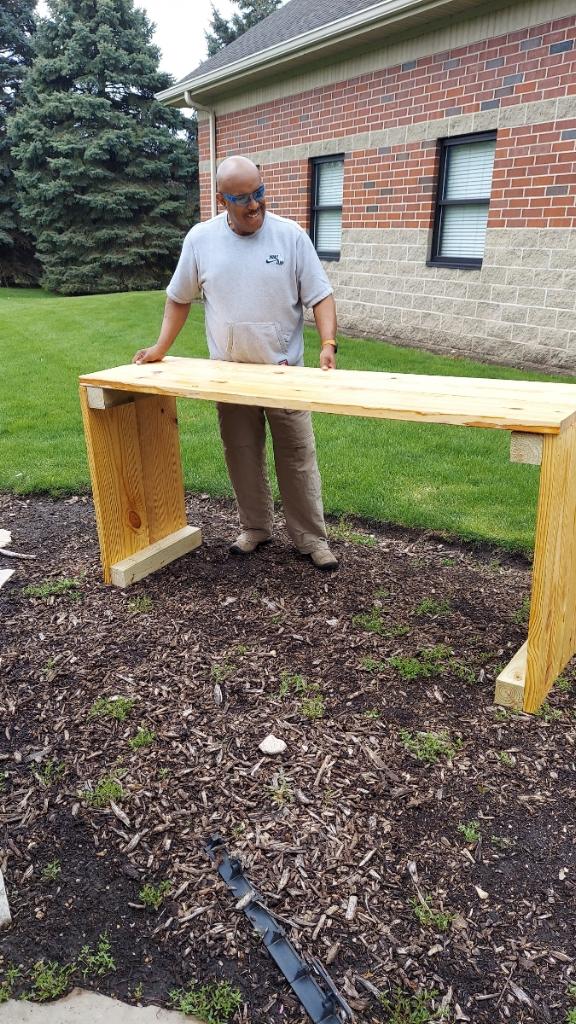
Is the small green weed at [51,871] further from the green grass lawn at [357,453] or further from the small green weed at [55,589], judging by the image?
the green grass lawn at [357,453]

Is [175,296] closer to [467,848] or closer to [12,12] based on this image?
[467,848]

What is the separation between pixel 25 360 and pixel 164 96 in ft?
19.9

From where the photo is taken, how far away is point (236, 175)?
3.09m

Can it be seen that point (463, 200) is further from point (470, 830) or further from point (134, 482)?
point (470, 830)

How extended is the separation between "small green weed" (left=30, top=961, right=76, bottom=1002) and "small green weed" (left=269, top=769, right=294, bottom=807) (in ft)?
2.46

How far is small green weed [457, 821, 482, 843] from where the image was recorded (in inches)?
86.9

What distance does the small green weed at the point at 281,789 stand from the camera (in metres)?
2.37

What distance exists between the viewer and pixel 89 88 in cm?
2123

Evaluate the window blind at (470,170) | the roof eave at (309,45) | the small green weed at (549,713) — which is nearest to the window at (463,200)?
the window blind at (470,170)

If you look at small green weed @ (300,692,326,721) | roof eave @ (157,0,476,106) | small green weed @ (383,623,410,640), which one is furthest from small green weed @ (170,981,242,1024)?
roof eave @ (157,0,476,106)

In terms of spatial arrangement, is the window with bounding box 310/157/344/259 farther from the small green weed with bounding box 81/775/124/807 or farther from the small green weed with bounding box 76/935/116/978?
the small green weed with bounding box 76/935/116/978

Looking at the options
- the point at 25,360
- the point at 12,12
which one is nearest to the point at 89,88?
the point at 12,12

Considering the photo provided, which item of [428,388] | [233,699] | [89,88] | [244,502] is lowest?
[233,699]

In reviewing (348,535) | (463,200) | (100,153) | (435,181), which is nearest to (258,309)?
(348,535)
